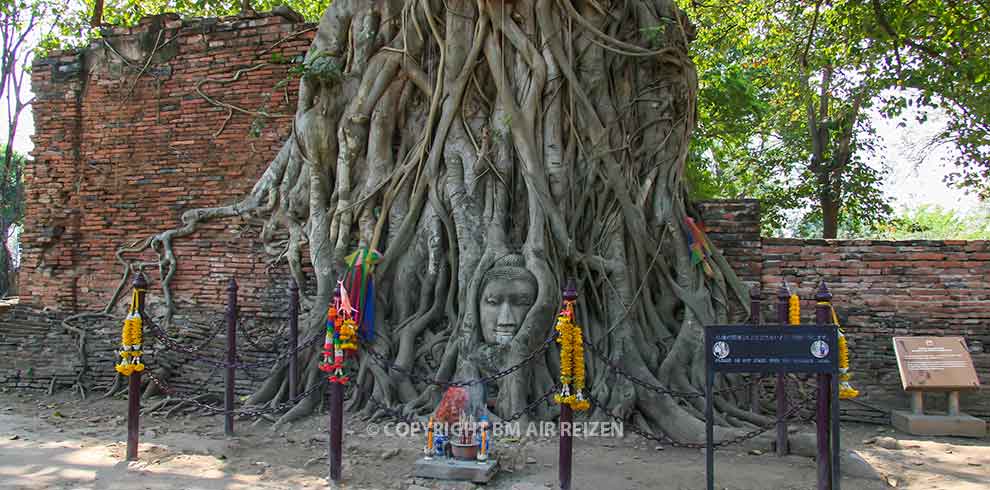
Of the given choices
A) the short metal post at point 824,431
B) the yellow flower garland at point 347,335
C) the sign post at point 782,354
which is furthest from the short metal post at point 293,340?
the short metal post at point 824,431

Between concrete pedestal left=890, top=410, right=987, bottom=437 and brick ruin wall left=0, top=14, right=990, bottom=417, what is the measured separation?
47cm

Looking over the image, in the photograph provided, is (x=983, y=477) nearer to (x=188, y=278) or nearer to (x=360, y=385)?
(x=360, y=385)

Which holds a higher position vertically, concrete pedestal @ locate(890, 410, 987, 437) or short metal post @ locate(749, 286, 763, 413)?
short metal post @ locate(749, 286, 763, 413)

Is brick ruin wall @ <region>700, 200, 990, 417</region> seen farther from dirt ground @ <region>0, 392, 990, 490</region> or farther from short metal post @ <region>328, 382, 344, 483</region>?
short metal post @ <region>328, 382, 344, 483</region>

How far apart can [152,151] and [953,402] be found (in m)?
7.91

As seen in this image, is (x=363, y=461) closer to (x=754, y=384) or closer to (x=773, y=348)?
(x=773, y=348)

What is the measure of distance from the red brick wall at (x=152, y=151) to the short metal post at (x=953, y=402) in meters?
5.95

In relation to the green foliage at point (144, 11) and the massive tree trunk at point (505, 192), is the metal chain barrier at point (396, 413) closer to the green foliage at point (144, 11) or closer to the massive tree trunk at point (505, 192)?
the massive tree trunk at point (505, 192)

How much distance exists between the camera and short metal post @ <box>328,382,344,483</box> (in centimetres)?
452

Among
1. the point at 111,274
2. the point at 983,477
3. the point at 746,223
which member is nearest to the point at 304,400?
the point at 111,274

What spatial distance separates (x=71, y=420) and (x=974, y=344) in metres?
7.78

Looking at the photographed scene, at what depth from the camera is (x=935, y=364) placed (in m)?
6.32

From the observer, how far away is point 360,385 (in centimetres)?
628

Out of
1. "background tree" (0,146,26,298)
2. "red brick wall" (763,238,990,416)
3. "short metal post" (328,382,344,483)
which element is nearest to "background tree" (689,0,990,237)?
"red brick wall" (763,238,990,416)
